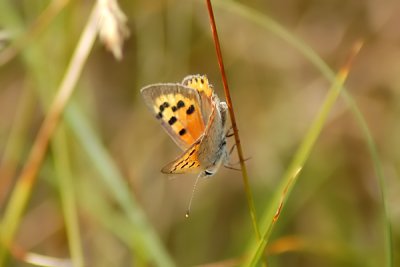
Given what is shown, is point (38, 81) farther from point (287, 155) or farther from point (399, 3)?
point (399, 3)

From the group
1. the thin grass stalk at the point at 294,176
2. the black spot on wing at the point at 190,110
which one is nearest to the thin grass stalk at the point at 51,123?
the black spot on wing at the point at 190,110

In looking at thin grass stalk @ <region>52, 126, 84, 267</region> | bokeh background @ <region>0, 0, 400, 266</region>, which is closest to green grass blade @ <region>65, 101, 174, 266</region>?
thin grass stalk @ <region>52, 126, 84, 267</region>

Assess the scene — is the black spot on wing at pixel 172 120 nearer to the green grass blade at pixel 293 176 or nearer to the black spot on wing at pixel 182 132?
the black spot on wing at pixel 182 132

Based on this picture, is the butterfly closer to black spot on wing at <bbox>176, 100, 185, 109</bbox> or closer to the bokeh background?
black spot on wing at <bbox>176, 100, 185, 109</bbox>

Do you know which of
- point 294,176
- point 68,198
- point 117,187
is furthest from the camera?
point 117,187

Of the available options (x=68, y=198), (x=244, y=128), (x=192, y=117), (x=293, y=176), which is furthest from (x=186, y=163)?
(x=244, y=128)

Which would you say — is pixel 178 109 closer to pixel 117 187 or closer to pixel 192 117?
pixel 192 117
